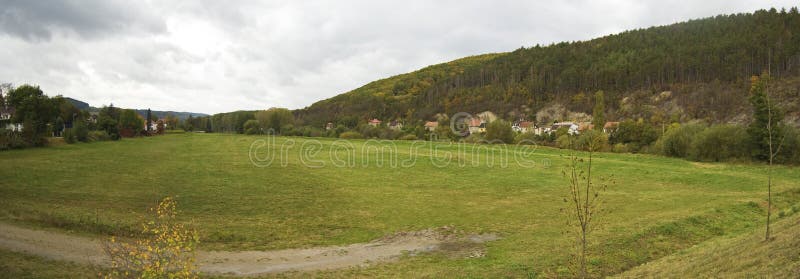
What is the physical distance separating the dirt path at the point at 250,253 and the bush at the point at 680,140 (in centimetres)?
4728

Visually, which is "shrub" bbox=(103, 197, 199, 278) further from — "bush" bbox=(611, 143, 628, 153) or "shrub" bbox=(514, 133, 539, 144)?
"shrub" bbox=(514, 133, 539, 144)

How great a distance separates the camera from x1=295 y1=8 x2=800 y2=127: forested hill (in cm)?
11069

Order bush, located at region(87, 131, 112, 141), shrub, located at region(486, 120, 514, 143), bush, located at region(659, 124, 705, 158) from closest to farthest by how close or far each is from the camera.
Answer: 1. bush, located at region(659, 124, 705, 158)
2. bush, located at region(87, 131, 112, 141)
3. shrub, located at region(486, 120, 514, 143)

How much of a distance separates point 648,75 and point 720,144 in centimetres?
9160

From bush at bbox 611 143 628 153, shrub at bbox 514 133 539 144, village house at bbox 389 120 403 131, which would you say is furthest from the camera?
village house at bbox 389 120 403 131

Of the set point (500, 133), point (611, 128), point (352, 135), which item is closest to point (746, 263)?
point (500, 133)

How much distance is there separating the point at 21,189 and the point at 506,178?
3824cm

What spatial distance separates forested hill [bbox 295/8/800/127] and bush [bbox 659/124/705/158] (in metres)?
46.5

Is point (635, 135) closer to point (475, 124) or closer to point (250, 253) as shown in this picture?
point (475, 124)

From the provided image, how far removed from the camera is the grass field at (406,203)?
769 inches

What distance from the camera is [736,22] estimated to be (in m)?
146

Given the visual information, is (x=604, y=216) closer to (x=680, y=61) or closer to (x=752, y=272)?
(x=752, y=272)

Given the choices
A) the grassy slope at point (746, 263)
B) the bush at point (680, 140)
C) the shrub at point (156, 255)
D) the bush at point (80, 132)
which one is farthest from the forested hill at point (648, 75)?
the shrub at point (156, 255)

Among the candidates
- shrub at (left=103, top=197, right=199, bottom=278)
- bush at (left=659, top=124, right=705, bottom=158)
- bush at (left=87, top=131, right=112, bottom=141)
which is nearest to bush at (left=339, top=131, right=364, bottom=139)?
bush at (left=87, top=131, right=112, bottom=141)
